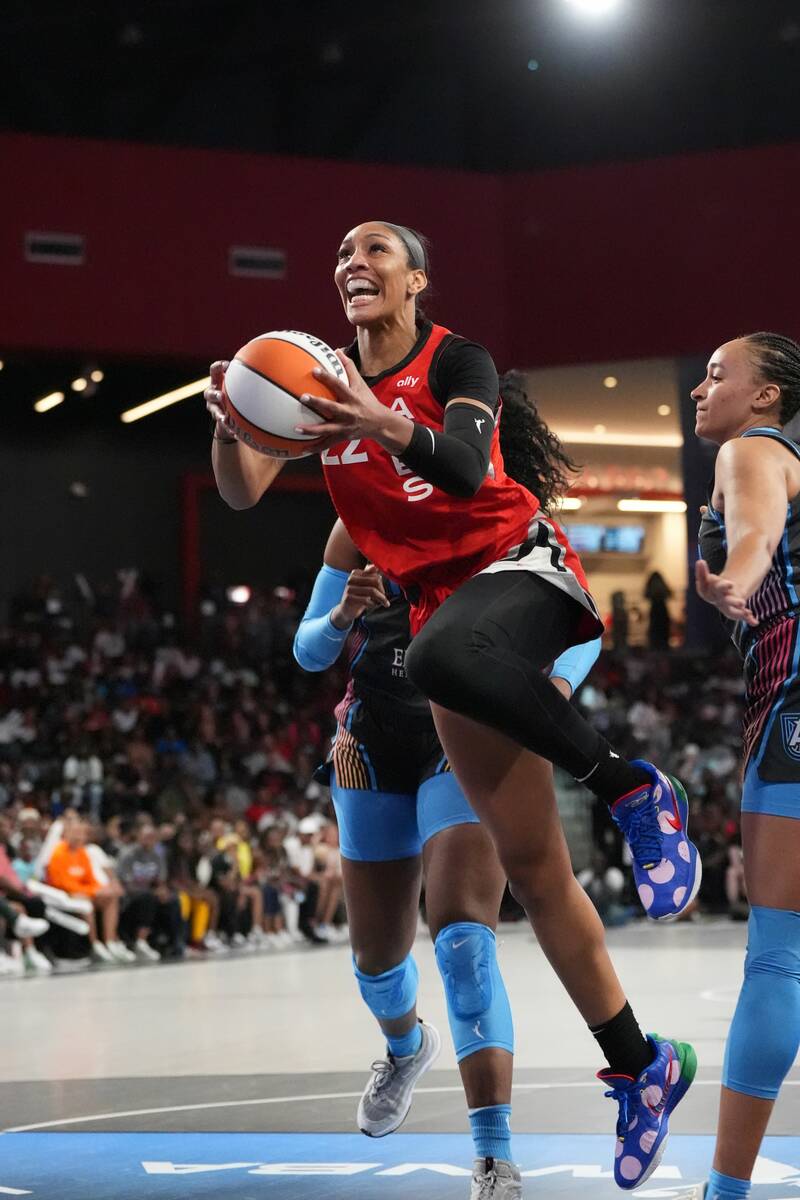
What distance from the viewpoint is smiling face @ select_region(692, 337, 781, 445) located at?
3602 millimetres

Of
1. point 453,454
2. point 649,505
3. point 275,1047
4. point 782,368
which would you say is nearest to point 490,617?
point 453,454

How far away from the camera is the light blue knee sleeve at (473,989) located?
3748 millimetres

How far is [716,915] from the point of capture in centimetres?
1864

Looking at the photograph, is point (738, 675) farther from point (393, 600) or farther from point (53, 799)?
point (393, 600)

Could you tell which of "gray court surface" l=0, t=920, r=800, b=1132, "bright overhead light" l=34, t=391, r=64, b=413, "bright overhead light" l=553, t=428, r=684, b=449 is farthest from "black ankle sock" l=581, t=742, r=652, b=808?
"bright overhead light" l=553, t=428, r=684, b=449

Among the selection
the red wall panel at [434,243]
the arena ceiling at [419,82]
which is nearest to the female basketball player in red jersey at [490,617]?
the red wall panel at [434,243]

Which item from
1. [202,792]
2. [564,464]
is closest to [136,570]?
[202,792]

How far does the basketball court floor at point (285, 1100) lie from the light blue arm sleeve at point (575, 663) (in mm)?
1257

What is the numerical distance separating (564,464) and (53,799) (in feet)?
40.4

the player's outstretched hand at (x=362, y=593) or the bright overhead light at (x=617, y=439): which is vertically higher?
the bright overhead light at (x=617, y=439)

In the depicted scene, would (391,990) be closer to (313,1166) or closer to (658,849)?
(313,1166)

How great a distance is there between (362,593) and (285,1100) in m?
2.22

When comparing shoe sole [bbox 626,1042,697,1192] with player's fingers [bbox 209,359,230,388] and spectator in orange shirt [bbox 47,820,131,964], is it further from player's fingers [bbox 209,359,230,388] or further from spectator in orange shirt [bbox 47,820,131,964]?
spectator in orange shirt [bbox 47,820,131,964]

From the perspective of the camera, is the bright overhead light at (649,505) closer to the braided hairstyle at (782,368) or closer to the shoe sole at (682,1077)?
the braided hairstyle at (782,368)
